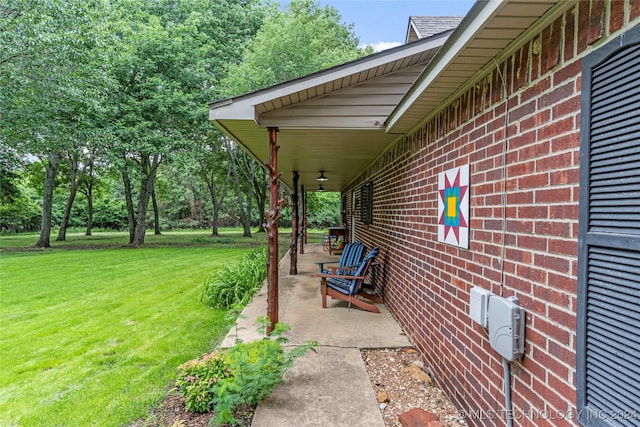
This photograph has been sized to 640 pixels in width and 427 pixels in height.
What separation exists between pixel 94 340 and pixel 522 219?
16.3 feet

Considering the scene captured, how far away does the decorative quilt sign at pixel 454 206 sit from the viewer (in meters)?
2.49

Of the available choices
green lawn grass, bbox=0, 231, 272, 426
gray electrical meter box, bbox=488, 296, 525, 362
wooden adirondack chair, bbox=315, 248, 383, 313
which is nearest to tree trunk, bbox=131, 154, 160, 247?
green lawn grass, bbox=0, 231, 272, 426

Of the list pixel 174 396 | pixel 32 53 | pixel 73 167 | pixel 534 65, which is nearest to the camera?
pixel 534 65

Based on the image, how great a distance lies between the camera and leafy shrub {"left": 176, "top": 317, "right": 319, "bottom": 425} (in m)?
2.36

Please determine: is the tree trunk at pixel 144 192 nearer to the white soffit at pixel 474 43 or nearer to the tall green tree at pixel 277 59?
the tall green tree at pixel 277 59

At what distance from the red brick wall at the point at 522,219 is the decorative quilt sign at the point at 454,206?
0.08 meters

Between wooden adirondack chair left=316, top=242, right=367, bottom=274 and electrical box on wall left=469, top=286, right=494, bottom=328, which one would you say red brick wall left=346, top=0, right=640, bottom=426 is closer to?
electrical box on wall left=469, top=286, right=494, bottom=328

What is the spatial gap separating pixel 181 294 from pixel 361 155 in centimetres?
445

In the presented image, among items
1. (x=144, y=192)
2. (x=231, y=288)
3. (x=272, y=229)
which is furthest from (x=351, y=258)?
(x=144, y=192)

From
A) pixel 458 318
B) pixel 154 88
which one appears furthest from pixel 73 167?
pixel 458 318

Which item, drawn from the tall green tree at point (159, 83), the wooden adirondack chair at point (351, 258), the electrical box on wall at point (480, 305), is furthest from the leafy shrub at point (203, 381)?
the tall green tree at point (159, 83)

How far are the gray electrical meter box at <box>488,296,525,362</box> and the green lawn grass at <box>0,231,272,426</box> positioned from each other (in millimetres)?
2610

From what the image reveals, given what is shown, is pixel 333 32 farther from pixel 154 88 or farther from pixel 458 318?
pixel 458 318

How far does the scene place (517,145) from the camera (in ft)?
6.07
